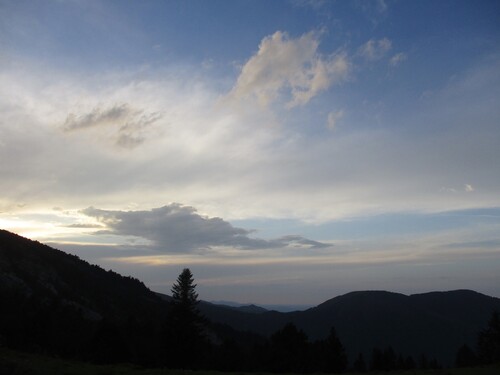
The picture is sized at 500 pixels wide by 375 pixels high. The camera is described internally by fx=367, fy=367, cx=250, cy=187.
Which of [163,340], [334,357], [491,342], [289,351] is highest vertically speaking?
[163,340]

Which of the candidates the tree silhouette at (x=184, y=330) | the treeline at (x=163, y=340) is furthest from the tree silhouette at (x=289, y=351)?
the tree silhouette at (x=184, y=330)

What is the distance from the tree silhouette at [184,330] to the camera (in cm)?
4394

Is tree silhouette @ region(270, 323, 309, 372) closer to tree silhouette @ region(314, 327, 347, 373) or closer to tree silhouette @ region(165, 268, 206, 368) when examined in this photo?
tree silhouette @ region(314, 327, 347, 373)

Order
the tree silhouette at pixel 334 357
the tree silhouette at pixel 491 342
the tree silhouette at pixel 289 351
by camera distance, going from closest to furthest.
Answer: the tree silhouette at pixel 289 351 < the tree silhouette at pixel 334 357 < the tree silhouette at pixel 491 342

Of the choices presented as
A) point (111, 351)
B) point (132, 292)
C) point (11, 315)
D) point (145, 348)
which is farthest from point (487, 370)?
point (132, 292)

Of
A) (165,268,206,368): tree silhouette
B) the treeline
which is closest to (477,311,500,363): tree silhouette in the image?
the treeline

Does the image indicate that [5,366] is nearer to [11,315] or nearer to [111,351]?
[111,351]

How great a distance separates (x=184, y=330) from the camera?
44688 mm

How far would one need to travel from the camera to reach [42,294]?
131 meters

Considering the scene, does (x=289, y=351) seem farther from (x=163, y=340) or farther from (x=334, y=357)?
(x=163, y=340)

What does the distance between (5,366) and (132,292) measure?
194637 mm

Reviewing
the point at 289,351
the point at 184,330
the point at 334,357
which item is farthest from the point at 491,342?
the point at 184,330

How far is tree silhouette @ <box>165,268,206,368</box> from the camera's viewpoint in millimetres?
43938

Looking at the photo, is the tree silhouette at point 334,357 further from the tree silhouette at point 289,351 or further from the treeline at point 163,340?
the tree silhouette at point 289,351
